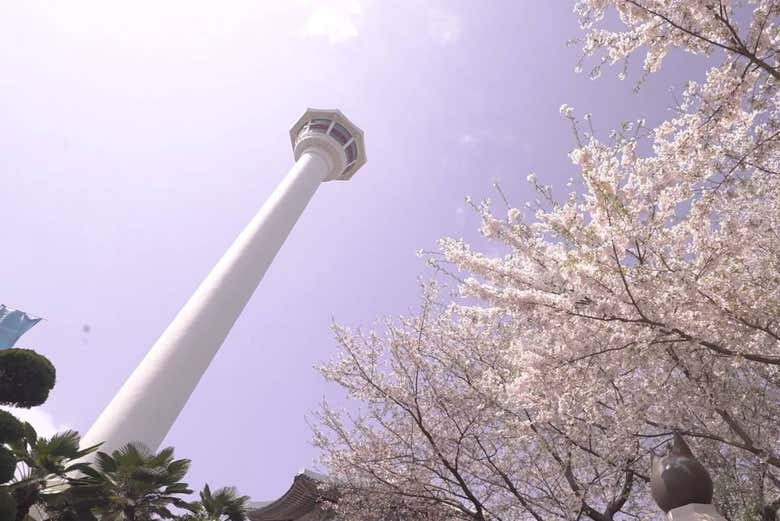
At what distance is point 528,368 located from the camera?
19.0 feet

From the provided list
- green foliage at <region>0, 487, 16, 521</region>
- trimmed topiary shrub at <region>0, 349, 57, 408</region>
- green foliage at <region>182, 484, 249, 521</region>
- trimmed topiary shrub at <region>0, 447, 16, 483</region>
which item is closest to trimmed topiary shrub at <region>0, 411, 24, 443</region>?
trimmed topiary shrub at <region>0, 447, 16, 483</region>

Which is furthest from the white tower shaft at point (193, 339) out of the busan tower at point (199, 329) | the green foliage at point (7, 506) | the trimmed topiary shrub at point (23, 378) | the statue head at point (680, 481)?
the statue head at point (680, 481)

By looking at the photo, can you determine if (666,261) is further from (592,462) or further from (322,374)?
(322,374)

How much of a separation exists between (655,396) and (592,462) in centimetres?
262

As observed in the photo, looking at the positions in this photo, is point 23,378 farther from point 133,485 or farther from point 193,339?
point 193,339

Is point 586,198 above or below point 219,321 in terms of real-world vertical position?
below

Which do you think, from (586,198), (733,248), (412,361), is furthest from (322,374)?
(733,248)

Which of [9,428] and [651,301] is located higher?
[651,301]

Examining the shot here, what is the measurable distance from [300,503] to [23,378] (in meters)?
8.67

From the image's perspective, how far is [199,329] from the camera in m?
15.3

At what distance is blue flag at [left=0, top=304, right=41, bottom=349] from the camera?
1535 centimetres

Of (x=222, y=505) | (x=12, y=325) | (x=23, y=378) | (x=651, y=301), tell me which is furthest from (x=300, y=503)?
(x=651, y=301)

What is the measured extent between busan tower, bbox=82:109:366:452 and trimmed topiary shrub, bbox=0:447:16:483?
155 inches

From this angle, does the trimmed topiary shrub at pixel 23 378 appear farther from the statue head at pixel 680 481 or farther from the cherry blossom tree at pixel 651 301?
the statue head at pixel 680 481
